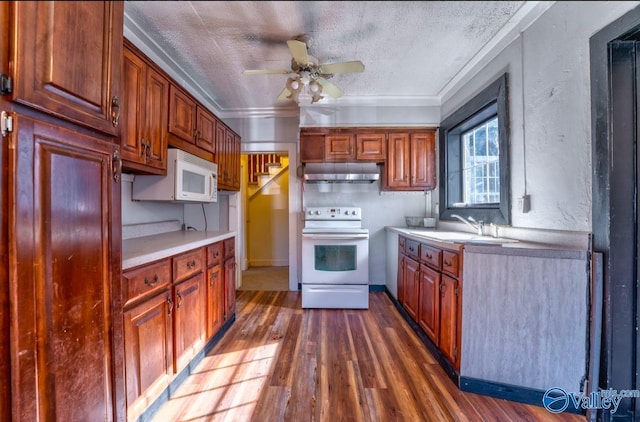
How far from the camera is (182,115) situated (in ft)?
6.67

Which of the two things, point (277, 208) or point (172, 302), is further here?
point (277, 208)

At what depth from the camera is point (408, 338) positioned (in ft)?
7.13

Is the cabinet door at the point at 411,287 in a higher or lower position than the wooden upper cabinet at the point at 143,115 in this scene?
lower

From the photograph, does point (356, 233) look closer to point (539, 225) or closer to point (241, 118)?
point (539, 225)

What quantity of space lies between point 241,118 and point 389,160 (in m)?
2.03

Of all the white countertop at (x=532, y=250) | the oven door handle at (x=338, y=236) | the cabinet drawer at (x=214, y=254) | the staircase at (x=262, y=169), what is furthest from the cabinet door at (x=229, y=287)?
the staircase at (x=262, y=169)

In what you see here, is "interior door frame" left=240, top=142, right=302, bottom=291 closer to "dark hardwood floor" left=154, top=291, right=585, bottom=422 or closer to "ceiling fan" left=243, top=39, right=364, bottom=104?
"dark hardwood floor" left=154, top=291, right=585, bottom=422

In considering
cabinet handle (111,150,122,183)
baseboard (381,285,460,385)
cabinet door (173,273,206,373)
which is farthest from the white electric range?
cabinet handle (111,150,122,183)

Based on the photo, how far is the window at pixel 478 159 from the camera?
1.99 metres

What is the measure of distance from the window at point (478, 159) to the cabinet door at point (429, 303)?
2.26 feet

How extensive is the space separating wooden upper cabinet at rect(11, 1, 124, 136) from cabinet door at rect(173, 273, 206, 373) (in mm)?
1108

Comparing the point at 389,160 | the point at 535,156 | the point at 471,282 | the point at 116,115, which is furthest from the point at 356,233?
the point at 116,115

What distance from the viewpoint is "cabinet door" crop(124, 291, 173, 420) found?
3.89 ft

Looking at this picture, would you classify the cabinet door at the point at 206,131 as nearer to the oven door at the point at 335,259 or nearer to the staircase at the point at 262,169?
the oven door at the point at 335,259
